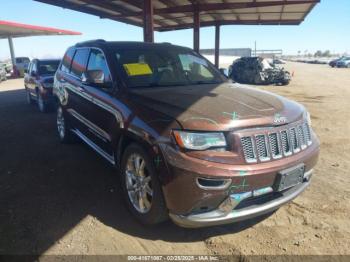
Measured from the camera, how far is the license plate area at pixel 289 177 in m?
Answer: 2.97

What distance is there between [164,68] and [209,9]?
9.72 m

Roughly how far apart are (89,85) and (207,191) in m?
2.57

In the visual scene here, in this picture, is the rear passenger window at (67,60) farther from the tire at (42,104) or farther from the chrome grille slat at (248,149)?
the tire at (42,104)

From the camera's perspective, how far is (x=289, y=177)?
3053mm

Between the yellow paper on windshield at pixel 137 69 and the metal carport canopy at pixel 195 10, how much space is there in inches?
274

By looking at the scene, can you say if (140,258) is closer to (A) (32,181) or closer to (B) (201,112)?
(B) (201,112)

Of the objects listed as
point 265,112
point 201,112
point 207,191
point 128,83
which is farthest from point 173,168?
point 128,83

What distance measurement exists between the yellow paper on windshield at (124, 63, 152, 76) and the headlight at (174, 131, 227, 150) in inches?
58.0

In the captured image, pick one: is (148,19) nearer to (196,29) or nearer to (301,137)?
(196,29)

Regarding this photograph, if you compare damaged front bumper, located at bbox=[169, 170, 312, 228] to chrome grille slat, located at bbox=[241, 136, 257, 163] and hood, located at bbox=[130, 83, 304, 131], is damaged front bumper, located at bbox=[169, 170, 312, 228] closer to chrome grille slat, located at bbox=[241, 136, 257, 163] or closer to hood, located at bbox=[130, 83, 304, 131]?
chrome grille slat, located at bbox=[241, 136, 257, 163]

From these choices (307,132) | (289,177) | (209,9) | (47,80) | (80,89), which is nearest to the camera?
(289,177)

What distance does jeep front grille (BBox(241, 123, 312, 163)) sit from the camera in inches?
113

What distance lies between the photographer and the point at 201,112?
3.04 m

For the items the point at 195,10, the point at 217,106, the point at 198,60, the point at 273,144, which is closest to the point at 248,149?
the point at 273,144
